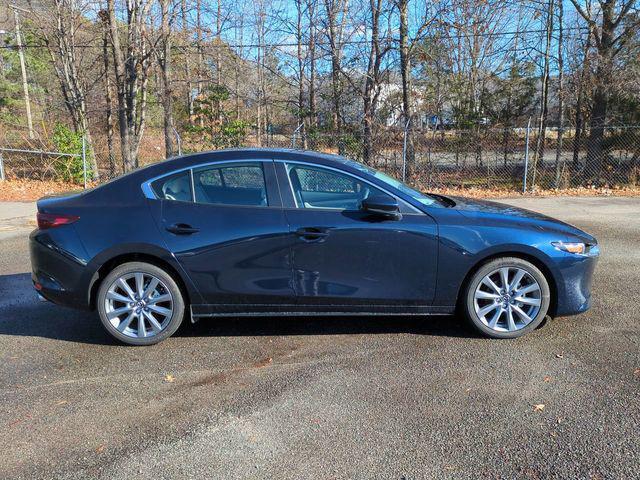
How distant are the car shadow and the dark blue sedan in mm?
300

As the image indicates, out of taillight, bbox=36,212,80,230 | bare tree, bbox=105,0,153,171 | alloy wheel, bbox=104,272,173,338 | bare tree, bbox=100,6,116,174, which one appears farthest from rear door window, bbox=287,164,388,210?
bare tree, bbox=100,6,116,174

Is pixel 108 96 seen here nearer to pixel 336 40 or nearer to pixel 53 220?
pixel 336 40

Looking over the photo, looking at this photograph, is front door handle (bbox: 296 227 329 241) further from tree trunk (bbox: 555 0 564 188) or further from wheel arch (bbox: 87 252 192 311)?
tree trunk (bbox: 555 0 564 188)

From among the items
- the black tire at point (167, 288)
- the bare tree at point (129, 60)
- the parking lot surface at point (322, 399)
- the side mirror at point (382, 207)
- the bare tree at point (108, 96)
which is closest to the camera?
the parking lot surface at point (322, 399)

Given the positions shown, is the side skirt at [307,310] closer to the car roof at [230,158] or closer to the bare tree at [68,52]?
the car roof at [230,158]

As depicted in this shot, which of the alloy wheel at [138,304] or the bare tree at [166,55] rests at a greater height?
the bare tree at [166,55]

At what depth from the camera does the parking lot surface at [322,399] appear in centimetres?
271

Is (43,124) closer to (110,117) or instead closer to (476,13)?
(110,117)

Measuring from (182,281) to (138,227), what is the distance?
1.80 feet

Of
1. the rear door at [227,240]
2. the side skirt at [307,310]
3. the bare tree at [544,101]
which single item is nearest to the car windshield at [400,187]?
the rear door at [227,240]

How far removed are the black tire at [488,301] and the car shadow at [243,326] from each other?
0.59 feet

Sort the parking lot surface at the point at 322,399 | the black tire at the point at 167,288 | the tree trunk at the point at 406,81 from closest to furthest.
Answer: the parking lot surface at the point at 322,399 < the black tire at the point at 167,288 < the tree trunk at the point at 406,81

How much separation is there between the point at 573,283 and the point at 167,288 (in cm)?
326

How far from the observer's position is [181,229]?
13.6ft
